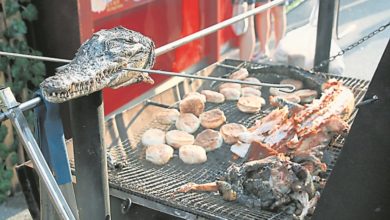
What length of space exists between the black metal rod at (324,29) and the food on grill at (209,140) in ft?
4.38

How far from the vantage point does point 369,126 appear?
1840mm

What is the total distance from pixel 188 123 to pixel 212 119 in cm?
17

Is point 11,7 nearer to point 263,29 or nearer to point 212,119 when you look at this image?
point 212,119

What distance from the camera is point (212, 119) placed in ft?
11.9

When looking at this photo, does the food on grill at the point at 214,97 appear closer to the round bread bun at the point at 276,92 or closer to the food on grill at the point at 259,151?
the round bread bun at the point at 276,92

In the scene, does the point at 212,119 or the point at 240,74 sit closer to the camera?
the point at 212,119

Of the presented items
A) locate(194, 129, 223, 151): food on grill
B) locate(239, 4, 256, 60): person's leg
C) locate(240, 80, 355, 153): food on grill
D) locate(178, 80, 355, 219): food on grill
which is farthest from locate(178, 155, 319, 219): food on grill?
locate(239, 4, 256, 60): person's leg

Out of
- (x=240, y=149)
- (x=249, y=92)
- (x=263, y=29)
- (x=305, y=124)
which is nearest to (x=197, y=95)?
(x=249, y=92)

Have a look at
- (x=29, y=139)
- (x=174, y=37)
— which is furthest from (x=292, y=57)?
(x=29, y=139)

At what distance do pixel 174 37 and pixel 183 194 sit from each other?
3.56 metres

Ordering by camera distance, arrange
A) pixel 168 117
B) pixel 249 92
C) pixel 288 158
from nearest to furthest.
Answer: pixel 288 158, pixel 168 117, pixel 249 92

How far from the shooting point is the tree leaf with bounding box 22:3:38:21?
13.9 ft

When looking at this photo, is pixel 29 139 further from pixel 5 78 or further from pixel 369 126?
pixel 5 78

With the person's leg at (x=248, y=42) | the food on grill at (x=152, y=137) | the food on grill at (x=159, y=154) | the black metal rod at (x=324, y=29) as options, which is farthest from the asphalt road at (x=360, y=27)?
the food on grill at (x=159, y=154)
